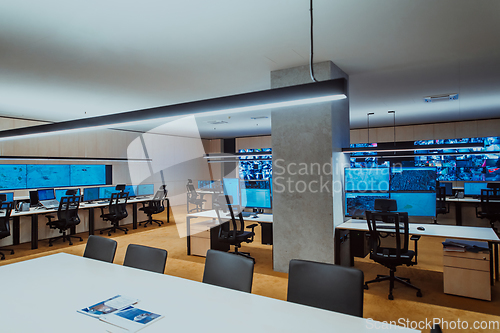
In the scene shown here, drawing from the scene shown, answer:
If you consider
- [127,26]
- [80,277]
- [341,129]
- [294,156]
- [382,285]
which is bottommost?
[382,285]

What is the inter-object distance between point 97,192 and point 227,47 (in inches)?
245

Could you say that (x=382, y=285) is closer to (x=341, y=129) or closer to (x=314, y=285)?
(x=341, y=129)

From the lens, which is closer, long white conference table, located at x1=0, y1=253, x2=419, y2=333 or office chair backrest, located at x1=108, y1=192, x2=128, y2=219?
long white conference table, located at x1=0, y1=253, x2=419, y2=333

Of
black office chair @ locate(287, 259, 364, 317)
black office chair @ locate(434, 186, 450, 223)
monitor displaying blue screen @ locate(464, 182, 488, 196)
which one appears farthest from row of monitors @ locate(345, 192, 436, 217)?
monitor displaying blue screen @ locate(464, 182, 488, 196)

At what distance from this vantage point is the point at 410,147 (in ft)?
18.0

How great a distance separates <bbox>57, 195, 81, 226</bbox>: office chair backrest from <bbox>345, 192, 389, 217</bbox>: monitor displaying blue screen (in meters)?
5.64

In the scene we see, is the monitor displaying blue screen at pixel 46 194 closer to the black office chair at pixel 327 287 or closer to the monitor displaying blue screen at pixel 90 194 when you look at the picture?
the monitor displaying blue screen at pixel 90 194

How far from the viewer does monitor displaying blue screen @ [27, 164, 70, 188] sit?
8.25 meters

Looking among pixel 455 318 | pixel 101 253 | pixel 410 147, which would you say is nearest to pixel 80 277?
pixel 101 253

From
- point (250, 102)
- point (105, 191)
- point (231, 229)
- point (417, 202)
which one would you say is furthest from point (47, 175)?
point (417, 202)

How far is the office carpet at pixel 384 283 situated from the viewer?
10.7 ft

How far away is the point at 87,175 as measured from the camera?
9.62 m

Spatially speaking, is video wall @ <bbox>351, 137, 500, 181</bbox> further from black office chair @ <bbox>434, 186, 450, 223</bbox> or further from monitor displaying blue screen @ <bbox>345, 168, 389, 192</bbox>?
monitor displaying blue screen @ <bbox>345, 168, 389, 192</bbox>

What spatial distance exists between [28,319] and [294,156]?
3.49m
